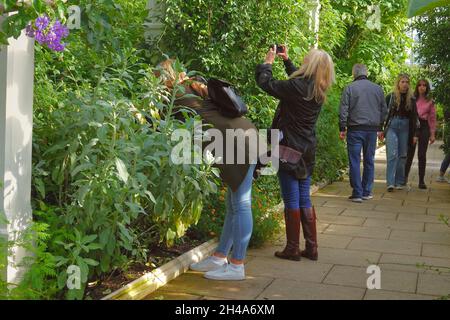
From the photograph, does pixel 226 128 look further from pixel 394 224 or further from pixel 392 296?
pixel 394 224

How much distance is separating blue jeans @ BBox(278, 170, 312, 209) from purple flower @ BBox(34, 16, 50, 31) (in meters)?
2.43

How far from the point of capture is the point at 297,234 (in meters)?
5.42

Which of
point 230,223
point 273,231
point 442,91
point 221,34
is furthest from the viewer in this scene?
point 442,91

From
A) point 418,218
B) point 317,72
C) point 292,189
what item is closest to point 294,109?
point 317,72

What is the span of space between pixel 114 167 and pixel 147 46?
11.6ft

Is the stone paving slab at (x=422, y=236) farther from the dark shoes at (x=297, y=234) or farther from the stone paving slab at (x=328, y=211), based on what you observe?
the dark shoes at (x=297, y=234)

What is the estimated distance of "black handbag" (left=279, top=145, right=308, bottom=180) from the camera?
17.2 feet

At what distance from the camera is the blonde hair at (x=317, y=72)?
5223 millimetres

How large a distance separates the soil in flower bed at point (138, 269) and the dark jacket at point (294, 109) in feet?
3.95

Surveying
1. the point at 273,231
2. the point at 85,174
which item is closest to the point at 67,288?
the point at 85,174

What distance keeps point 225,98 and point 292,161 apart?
0.92 meters

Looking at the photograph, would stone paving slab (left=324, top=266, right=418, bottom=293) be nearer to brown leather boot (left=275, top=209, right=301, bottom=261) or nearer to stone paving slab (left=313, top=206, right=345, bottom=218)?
brown leather boot (left=275, top=209, right=301, bottom=261)

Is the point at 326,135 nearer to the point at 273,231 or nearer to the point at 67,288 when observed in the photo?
the point at 273,231
